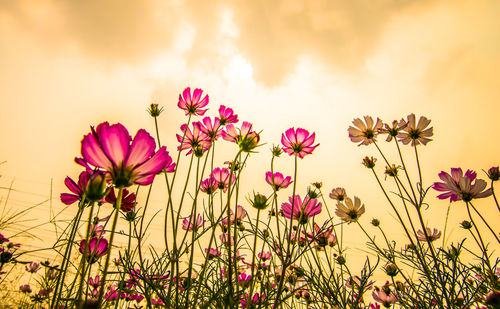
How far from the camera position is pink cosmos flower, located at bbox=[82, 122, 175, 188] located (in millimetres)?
414

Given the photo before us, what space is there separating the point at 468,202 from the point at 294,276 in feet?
2.83

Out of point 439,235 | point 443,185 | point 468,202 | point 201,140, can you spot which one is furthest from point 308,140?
point 439,235

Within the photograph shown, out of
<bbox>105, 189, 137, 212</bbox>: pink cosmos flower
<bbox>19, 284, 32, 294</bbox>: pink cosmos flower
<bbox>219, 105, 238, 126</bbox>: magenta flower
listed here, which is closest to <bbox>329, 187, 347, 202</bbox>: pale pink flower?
<bbox>219, 105, 238, 126</bbox>: magenta flower

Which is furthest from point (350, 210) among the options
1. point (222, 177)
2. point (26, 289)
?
point (26, 289)

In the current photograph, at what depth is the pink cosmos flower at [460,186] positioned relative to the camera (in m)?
1.11

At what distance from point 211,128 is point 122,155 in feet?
2.71

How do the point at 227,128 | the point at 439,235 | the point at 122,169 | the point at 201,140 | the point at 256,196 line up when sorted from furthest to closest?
the point at 439,235
the point at 201,140
the point at 227,128
the point at 256,196
the point at 122,169

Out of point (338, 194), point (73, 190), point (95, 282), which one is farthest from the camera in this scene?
point (338, 194)

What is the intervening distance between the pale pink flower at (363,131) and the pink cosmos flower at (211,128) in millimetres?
852

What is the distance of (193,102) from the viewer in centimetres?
133

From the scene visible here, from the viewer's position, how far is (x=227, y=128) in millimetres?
1104

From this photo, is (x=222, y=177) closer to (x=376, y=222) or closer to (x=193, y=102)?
(x=193, y=102)

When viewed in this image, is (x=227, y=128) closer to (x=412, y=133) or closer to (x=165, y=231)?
(x=165, y=231)

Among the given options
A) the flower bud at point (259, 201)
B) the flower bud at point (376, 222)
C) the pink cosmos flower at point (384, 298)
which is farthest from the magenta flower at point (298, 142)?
the pink cosmos flower at point (384, 298)
